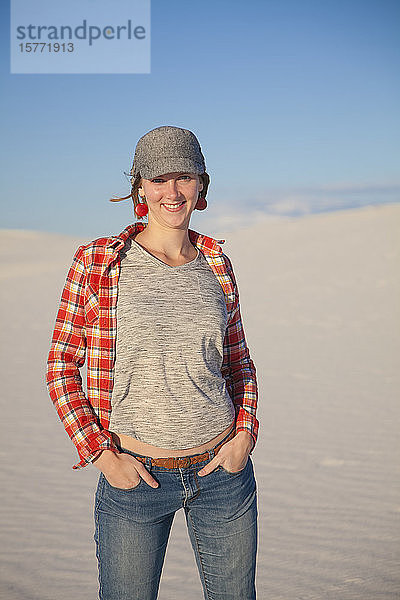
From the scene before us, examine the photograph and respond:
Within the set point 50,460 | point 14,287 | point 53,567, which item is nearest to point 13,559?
point 53,567

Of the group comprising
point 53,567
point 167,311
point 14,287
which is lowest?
point 53,567

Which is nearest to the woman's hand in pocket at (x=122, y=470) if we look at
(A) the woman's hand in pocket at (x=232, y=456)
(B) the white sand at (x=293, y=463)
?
(A) the woman's hand in pocket at (x=232, y=456)

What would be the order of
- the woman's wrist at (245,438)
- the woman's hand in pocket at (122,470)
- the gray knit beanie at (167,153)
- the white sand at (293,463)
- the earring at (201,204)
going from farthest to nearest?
1. the white sand at (293,463)
2. the earring at (201,204)
3. the woman's wrist at (245,438)
4. the gray knit beanie at (167,153)
5. the woman's hand in pocket at (122,470)

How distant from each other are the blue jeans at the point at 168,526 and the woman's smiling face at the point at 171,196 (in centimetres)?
84

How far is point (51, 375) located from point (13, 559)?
10.7 ft

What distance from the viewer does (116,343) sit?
2324 mm

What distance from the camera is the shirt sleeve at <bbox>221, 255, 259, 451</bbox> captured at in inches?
102

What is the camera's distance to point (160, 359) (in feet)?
7.50

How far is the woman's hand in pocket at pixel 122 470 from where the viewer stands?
7.36 ft

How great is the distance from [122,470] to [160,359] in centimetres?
39

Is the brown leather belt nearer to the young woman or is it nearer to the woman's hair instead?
the young woman

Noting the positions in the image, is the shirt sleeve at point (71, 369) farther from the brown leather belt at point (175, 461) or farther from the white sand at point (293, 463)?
the white sand at point (293, 463)

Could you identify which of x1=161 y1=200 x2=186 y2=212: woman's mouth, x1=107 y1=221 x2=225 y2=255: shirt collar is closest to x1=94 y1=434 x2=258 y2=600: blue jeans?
x1=107 y1=221 x2=225 y2=255: shirt collar

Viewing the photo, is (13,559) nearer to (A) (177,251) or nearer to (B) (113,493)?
(B) (113,493)
